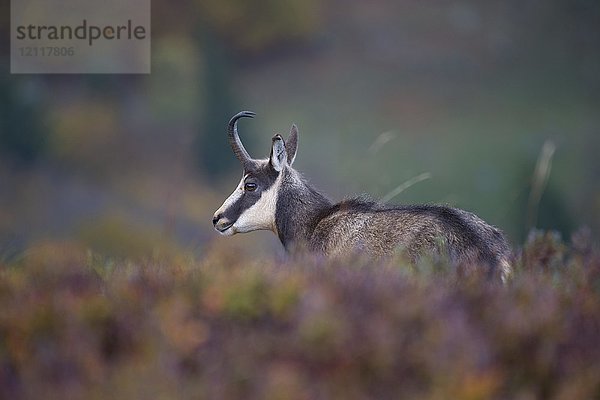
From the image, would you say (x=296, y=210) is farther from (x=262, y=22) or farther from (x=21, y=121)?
(x=21, y=121)

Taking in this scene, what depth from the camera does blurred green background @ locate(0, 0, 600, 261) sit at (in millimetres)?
19297

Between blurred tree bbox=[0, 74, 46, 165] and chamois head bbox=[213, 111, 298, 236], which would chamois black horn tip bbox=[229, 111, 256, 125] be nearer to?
chamois head bbox=[213, 111, 298, 236]

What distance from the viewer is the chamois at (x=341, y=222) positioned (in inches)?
256

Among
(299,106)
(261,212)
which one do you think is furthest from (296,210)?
(299,106)

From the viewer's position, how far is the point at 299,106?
20.0 m

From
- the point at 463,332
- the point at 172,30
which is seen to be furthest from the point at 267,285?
the point at 172,30

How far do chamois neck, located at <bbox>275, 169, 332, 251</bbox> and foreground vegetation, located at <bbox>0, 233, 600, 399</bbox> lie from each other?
9.58 ft

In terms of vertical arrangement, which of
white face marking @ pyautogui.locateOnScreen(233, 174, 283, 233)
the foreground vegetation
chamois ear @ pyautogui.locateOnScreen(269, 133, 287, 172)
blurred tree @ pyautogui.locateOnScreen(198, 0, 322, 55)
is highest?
blurred tree @ pyautogui.locateOnScreen(198, 0, 322, 55)

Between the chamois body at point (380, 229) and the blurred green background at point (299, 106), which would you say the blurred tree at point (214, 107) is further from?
the chamois body at point (380, 229)

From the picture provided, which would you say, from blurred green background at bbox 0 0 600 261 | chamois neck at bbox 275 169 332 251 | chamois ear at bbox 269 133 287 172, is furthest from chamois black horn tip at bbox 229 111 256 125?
blurred green background at bbox 0 0 600 261

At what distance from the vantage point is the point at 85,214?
19.1m

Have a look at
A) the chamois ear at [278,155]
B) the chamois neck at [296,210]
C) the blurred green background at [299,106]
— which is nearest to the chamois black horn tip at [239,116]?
the chamois ear at [278,155]

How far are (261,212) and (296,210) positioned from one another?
0.28 meters

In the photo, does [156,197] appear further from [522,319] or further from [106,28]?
[522,319]
